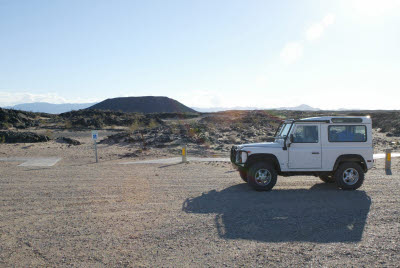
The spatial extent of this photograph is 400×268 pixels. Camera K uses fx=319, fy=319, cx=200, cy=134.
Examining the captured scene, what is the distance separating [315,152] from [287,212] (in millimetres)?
2710

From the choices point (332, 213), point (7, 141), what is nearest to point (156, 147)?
point (7, 141)

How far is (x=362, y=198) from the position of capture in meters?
8.67

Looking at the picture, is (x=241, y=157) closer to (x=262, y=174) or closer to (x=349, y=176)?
(x=262, y=174)

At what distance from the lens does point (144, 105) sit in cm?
11938

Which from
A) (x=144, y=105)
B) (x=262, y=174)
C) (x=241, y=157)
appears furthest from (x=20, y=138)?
(x=144, y=105)

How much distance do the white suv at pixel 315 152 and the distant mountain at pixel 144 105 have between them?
347ft

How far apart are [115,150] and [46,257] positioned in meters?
17.0

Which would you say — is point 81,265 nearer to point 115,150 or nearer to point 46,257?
point 46,257

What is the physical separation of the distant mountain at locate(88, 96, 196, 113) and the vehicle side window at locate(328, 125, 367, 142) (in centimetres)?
10590

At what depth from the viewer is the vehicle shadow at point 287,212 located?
609 centimetres

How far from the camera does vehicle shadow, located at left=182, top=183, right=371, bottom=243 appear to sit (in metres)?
6.09

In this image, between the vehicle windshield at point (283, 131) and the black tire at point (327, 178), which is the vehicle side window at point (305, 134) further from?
the black tire at point (327, 178)

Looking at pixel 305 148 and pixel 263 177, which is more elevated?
pixel 305 148

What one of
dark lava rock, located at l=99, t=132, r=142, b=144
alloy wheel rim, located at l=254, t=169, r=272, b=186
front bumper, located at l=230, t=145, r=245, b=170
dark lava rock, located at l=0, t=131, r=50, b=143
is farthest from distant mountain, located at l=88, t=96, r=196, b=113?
alloy wheel rim, located at l=254, t=169, r=272, b=186
